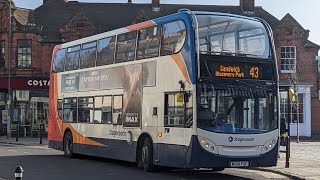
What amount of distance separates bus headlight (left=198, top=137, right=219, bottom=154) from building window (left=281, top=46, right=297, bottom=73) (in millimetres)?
29935

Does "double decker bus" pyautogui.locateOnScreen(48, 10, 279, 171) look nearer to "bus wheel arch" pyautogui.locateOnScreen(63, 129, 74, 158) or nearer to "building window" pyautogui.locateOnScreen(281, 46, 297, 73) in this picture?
"bus wheel arch" pyautogui.locateOnScreen(63, 129, 74, 158)

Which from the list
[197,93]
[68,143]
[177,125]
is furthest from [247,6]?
[197,93]

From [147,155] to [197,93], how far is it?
10.1 feet

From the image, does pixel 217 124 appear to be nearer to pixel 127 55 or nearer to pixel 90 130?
pixel 127 55

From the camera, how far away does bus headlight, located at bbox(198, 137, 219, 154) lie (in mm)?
13750

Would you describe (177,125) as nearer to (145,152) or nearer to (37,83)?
(145,152)

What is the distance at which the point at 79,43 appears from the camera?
2080cm

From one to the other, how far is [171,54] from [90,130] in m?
6.08

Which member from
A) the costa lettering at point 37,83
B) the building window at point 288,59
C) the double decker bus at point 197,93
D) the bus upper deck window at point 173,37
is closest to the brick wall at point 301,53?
the building window at point 288,59

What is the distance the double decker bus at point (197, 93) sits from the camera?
1394cm

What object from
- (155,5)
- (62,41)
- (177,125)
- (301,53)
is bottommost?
(177,125)

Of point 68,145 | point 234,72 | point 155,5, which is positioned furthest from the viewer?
point 155,5

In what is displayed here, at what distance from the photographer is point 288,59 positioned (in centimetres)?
4253

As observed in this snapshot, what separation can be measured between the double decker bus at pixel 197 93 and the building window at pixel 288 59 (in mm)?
27105
